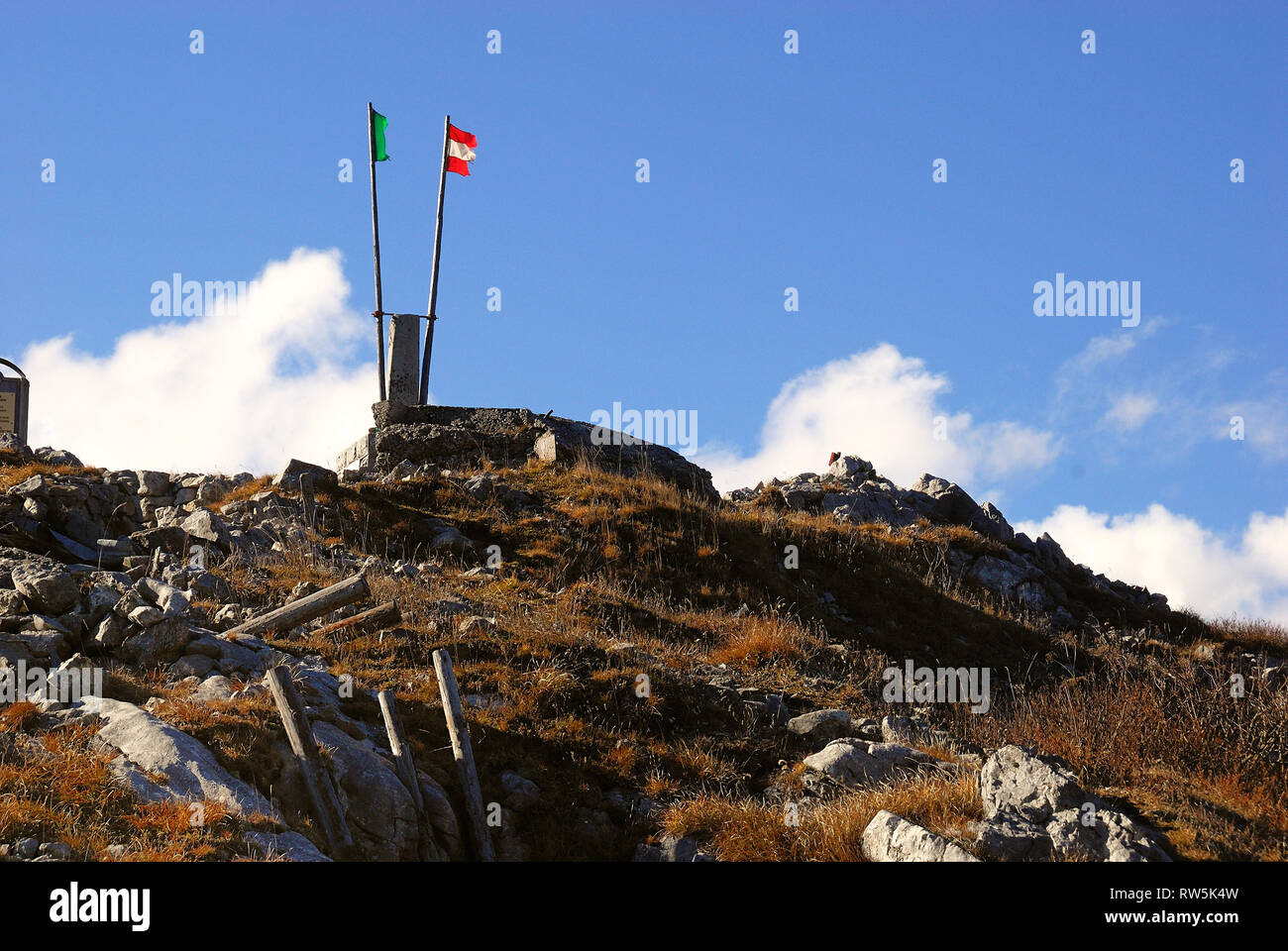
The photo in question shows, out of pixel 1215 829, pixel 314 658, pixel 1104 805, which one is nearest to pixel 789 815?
pixel 1104 805

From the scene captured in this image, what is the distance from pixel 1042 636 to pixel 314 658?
13743mm

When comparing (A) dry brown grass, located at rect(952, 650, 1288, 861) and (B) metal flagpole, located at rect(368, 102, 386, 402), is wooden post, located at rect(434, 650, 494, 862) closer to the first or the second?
(A) dry brown grass, located at rect(952, 650, 1288, 861)

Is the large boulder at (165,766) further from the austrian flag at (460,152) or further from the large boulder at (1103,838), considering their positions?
the austrian flag at (460,152)

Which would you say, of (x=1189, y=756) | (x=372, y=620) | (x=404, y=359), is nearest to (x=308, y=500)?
(x=372, y=620)

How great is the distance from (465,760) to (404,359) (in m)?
18.1

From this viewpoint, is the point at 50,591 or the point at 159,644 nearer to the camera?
the point at 159,644

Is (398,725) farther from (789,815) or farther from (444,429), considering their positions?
(444,429)

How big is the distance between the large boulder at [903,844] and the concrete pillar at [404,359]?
776 inches

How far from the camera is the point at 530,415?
81.0ft

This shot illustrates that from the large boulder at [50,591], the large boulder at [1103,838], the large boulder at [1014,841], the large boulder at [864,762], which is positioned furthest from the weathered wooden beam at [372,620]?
the large boulder at [1103,838]

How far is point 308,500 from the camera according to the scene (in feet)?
60.5

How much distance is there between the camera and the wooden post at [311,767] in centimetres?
845

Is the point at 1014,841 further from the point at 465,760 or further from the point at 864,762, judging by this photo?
the point at 465,760
